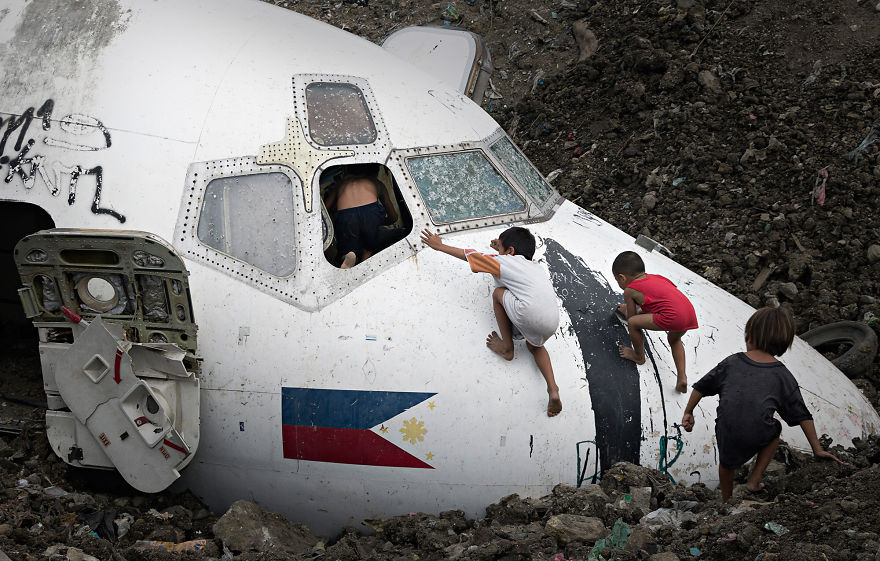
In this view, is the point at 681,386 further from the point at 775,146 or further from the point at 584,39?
the point at 584,39

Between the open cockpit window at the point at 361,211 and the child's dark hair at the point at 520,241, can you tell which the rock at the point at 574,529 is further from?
the open cockpit window at the point at 361,211

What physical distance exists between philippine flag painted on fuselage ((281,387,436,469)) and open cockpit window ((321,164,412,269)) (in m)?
0.97

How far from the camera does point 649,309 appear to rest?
19.9ft

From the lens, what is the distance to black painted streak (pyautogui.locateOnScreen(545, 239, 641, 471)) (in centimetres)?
590

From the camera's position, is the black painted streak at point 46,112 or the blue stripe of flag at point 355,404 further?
the black painted streak at point 46,112

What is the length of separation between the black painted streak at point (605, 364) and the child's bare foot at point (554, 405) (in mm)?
256

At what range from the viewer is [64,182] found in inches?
235

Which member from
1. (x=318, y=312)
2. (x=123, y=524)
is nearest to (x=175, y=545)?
(x=123, y=524)

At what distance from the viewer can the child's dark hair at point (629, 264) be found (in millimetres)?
6262

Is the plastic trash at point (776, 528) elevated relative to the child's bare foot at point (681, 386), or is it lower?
lower

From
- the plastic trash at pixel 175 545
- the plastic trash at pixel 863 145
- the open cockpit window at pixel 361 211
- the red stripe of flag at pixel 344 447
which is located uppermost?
the plastic trash at pixel 863 145

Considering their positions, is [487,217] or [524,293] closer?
[524,293]

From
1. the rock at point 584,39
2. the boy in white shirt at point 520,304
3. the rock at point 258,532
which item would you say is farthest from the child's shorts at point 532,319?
the rock at point 584,39

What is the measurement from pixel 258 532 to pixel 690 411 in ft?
9.65
